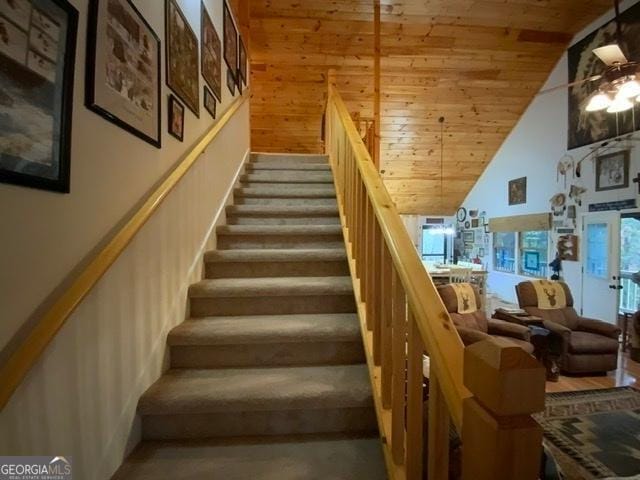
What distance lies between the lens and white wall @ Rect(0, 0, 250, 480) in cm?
84

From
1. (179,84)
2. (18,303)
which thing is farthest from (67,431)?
(179,84)

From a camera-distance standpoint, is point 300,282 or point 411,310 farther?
point 300,282

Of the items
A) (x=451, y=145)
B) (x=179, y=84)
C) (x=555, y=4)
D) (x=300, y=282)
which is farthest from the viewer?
(x=451, y=145)

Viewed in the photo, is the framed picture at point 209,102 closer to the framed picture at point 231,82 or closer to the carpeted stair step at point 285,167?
the framed picture at point 231,82

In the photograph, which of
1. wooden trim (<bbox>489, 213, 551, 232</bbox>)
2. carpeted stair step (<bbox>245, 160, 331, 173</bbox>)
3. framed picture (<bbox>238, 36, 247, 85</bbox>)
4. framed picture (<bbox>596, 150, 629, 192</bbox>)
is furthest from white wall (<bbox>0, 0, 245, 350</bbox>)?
wooden trim (<bbox>489, 213, 551, 232</bbox>)

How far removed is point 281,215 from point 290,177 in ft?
2.74

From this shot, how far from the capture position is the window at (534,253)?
19.4 ft

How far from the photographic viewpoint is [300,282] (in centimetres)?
199

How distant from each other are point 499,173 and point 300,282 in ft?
21.9

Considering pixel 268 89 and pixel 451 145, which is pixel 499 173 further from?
pixel 268 89

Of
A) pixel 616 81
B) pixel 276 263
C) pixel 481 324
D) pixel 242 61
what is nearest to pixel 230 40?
pixel 242 61

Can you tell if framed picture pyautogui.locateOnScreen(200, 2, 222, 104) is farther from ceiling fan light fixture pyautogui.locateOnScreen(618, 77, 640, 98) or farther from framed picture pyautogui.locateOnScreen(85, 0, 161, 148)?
ceiling fan light fixture pyautogui.locateOnScreen(618, 77, 640, 98)

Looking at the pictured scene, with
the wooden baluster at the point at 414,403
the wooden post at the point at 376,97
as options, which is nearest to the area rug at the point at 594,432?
the wooden baluster at the point at 414,403

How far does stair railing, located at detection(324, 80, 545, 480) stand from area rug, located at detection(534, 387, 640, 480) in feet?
4.65
